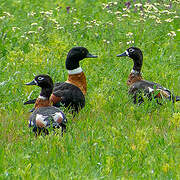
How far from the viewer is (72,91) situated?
725cm

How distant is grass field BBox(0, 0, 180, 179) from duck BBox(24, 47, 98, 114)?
17 centimetres

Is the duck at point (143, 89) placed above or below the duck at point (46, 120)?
below

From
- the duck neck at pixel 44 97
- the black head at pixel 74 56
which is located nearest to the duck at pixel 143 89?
the black head at pixel 74 56

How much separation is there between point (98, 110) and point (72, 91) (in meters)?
0.48

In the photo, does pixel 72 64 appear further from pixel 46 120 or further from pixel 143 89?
pixel 46 120

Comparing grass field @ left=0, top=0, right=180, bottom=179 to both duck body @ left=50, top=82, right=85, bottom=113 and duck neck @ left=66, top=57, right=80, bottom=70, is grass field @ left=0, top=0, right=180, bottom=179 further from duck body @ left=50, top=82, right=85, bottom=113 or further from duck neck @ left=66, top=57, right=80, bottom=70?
duck neck @ left=66, top=57, right=80, bottom=70

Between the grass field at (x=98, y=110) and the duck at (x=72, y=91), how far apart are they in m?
0.17

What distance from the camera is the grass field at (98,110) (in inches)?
199

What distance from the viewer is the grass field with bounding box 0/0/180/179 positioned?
5.05 meters

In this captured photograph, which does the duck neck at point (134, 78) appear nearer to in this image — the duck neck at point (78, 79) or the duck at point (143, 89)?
the duck at point (143, 89)

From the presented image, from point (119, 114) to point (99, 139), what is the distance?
1.18 meters

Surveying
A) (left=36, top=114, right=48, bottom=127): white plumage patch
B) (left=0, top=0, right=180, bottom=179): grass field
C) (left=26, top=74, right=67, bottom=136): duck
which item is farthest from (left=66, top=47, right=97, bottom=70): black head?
(left=36, top=114, right=48, bottom=127): white plumage patch

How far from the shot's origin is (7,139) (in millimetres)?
6340

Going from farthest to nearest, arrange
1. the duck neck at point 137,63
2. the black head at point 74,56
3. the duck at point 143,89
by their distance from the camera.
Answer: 1. the duck neck at point 137,63
2. the black head at point 74,56
3. the duck at point 143,89
